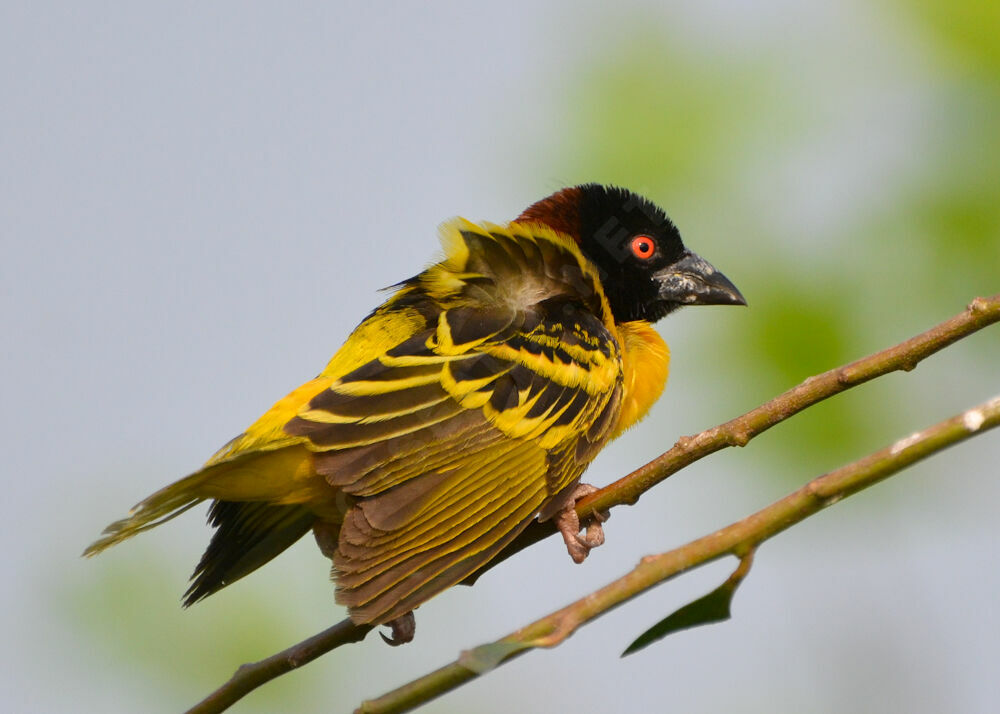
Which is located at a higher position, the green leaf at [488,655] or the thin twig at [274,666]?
the thin twig at [274,666]

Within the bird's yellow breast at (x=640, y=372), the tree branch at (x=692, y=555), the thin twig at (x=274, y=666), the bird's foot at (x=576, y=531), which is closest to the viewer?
the tree branch at (x=692, y=555)

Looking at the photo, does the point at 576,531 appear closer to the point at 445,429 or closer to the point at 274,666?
the point at 445,429

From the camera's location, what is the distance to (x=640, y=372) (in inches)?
185

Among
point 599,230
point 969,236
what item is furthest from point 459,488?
point 969,236

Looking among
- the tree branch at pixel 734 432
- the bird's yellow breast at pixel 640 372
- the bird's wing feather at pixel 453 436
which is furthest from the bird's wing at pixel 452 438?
the bird's yellow breast at pixel 640 372

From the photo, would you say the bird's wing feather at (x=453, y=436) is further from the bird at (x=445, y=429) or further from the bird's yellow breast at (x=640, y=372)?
the bird's yellow breast at (x=640, y=372)

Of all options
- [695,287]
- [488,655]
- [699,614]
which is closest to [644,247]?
[695,287]

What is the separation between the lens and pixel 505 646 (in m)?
2.29

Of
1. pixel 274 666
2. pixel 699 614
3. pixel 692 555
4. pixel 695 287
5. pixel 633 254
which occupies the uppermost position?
pixel 633 254

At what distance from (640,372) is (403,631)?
1.41m

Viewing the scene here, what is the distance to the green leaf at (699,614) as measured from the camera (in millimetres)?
2371

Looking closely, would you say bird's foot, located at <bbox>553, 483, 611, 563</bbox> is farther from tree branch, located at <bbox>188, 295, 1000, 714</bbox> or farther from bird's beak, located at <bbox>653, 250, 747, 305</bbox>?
bird's beak, located at <bbox>653, 250, 747, 305</bbox>

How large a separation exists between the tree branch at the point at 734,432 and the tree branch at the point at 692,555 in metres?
0.53

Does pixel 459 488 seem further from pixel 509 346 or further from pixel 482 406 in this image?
pixel 509 346
